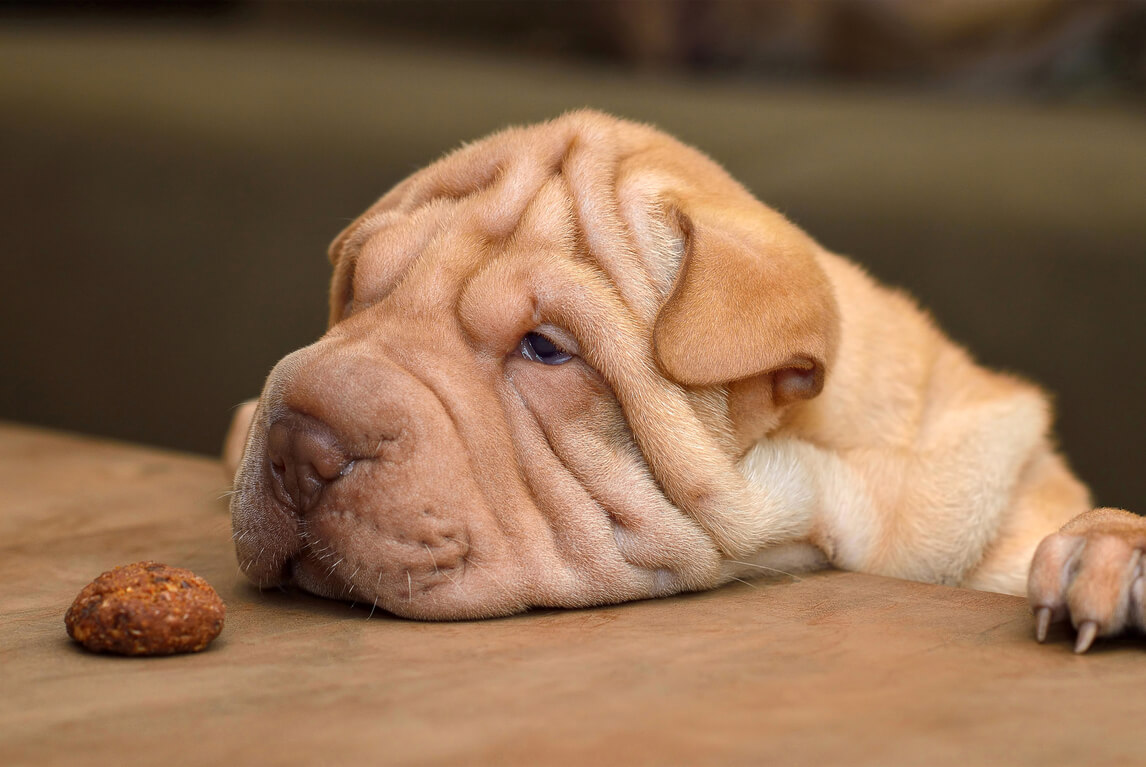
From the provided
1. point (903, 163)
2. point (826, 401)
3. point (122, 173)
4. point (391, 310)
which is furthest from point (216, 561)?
point (122, 173)

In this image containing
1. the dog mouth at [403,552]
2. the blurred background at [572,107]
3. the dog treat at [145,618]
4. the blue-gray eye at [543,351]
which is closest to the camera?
the dog treat at [145,618]

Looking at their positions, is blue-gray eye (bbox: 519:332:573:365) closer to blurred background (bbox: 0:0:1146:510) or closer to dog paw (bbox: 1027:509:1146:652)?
dog paw (bbox: 1027:509:1146:652)

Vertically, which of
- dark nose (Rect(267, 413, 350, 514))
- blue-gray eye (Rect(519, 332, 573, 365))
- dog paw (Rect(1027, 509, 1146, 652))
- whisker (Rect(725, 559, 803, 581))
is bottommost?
whisker (Rect(725, 559, 803, 581))

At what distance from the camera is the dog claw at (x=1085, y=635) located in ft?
6.33

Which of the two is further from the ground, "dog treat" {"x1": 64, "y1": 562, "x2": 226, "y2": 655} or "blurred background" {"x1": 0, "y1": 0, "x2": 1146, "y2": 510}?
"blurred background" {"x1": 0, "y1": 0, "x2": 1146, "y2": 510}

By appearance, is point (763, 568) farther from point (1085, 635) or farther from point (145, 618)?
point (145, 618)

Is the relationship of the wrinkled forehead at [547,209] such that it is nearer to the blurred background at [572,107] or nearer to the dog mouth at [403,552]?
the dog mouth at [403,552]

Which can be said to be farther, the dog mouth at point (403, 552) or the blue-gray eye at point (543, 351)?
the blue-gray eye at point (543, 351)

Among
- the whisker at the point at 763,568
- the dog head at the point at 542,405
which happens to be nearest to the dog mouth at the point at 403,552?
the dog head at the point at 542,405

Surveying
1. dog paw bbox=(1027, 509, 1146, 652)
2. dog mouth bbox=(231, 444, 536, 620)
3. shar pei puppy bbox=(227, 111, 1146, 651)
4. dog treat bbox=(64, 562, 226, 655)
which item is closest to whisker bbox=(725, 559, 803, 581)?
shar pei puppy bbox=(227, 111, 1146, 651)

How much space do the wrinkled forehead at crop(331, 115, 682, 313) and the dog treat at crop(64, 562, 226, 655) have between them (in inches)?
32.2

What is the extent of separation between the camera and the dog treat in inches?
74.5

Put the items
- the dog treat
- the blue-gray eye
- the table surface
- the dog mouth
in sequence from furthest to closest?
the blue-gray eye → the dog mouth → the dog treat → the table surface

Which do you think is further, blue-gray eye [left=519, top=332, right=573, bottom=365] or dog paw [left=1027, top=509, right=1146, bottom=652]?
blue-gray eye [left=519, top=332, right=573, bottom=365]
